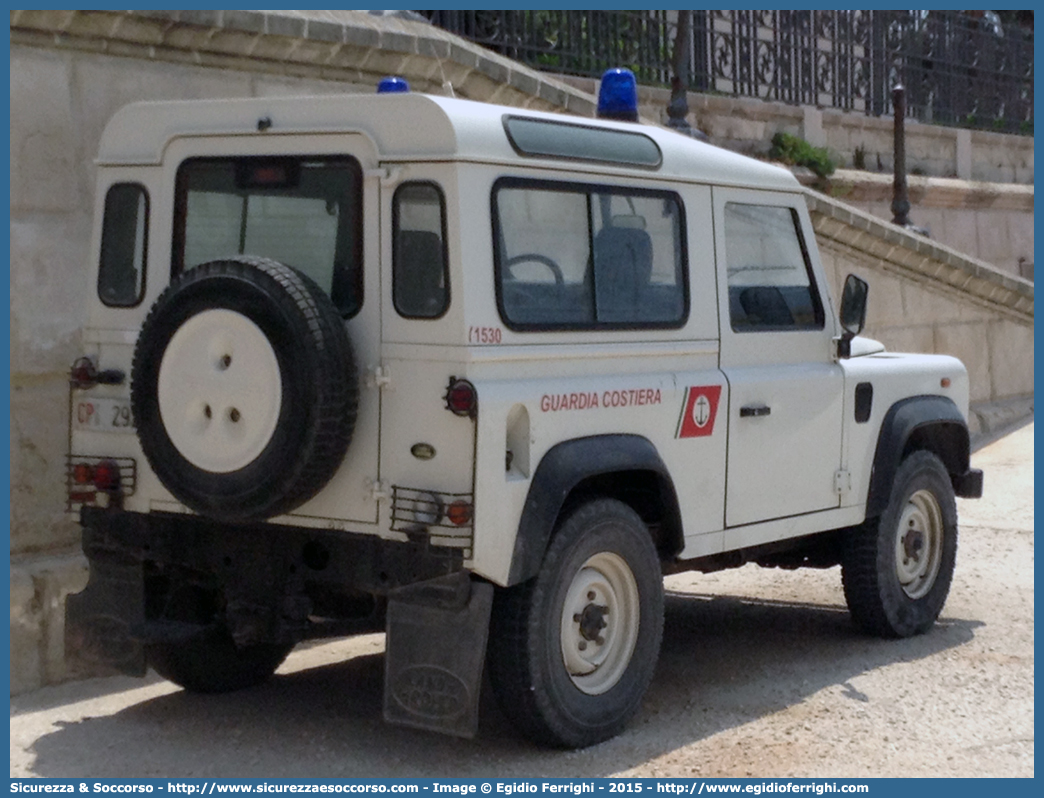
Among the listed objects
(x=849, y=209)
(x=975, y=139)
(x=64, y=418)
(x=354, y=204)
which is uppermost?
(x=975, y=139)

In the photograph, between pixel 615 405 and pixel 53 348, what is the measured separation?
9.14ft

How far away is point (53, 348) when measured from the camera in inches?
278

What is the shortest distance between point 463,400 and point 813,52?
13369 mm

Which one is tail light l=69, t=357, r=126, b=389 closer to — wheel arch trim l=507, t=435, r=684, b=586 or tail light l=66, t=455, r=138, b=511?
tail light l=66, t=455, r=138, b=511

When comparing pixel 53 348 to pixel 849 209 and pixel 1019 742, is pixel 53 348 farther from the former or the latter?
pixel 849 209

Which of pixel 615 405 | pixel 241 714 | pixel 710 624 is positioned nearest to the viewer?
pixel 615 405

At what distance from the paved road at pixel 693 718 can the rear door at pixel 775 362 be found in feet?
2.60

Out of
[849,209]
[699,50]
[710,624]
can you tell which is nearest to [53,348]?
[710,624]

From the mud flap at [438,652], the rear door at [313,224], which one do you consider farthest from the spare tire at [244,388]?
the mud flap at [438,652]

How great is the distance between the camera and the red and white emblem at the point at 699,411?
6.10 m

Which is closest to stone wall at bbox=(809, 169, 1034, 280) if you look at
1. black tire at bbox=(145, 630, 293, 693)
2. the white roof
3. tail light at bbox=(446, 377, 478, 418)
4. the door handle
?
the door handle

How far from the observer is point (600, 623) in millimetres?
5750

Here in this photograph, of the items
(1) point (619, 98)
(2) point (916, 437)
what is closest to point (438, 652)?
(1) point (619, 98)

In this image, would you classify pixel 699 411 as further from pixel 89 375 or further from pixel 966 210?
pixel 966 210
